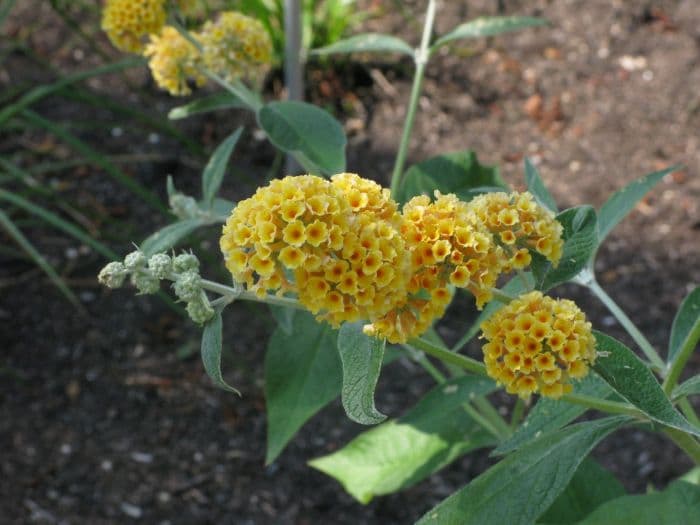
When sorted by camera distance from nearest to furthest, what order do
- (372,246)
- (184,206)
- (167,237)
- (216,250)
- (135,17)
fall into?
(372,246)
(167,237)
(184,206)
(135,17)
(216,250)

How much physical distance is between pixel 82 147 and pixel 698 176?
1989 millimetres

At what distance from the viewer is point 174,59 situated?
1.93 m

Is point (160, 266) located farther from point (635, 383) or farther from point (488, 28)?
point (488, 28)

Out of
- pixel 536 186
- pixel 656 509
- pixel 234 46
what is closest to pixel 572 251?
pixel 536 186

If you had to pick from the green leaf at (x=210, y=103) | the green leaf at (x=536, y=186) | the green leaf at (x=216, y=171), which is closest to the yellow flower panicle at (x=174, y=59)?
the green leaf at (x=210, y=103)

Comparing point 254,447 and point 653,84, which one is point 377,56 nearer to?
point 653,84

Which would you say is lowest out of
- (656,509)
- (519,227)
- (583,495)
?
(583,495)

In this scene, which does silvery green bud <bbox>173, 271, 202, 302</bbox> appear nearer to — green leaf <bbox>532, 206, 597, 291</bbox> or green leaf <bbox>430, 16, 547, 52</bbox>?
green leaf <bbox>532, 206, 597, 291</bbox>

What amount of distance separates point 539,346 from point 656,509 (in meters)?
0.51

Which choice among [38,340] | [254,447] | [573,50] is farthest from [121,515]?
[573,50]

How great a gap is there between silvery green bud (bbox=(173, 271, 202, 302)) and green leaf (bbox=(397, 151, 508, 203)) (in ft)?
3.01

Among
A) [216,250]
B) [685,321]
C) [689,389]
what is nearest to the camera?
[689,389]

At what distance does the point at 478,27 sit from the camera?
2.06 m

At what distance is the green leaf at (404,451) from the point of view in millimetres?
1891
